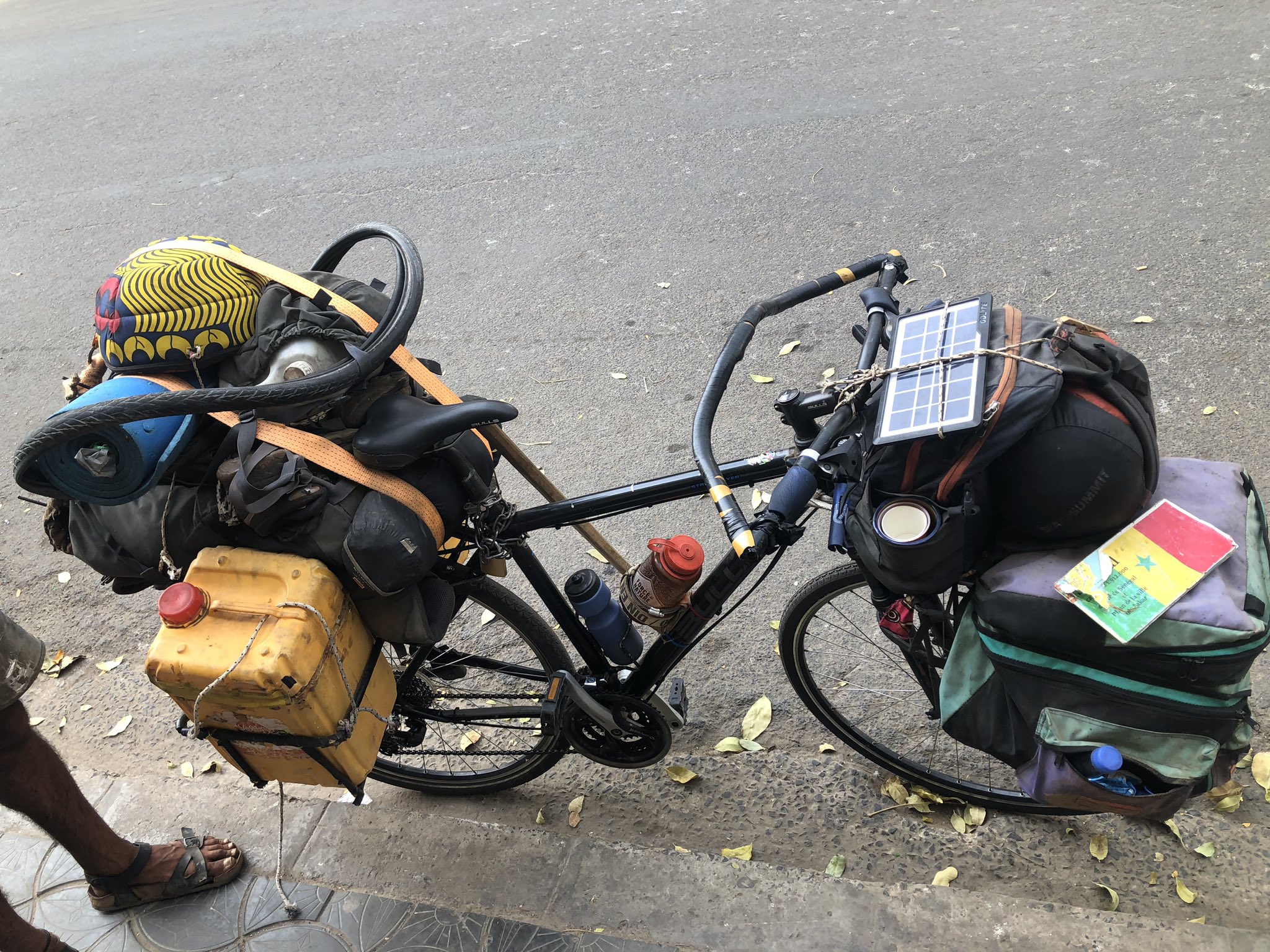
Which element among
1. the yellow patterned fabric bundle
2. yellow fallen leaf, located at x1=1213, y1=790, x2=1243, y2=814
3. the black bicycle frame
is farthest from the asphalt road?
the yellow patterned fabric bundle

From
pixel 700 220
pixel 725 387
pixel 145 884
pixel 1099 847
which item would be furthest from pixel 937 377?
pixel 700 220

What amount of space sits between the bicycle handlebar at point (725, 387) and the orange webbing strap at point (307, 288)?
24.4 inches

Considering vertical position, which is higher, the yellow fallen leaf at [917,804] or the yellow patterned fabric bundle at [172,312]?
the yellow patterned fabric bundle at [172,312]

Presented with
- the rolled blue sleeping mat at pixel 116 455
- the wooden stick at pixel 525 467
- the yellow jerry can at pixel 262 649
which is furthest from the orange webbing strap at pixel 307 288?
the yellow jerry can at pixel 262 649

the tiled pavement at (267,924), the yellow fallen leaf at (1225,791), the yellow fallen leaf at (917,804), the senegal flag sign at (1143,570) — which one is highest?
the senegal flag sign at (1143,570)

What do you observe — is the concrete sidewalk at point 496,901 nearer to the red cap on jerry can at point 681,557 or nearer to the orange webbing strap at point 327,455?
the red cap on jerry can at point 681,557

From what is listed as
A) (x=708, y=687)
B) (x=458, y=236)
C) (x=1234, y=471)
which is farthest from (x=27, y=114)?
(x=1234, y=471)

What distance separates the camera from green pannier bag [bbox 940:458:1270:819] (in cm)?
160

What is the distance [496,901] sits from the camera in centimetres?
238

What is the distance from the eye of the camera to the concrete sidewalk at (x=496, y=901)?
212 cm

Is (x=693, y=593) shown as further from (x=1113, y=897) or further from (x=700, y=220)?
(x=700, y=220)

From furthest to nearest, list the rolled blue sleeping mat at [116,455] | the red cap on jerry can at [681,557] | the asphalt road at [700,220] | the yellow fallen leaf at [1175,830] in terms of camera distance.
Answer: the asphalt road at [700,220] < the yellow fallen leaf at [1175,830] < the red cap on jerry can at [681,557] < the rolled blue sleeping mat at [116,455]

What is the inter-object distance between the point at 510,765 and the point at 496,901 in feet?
1.42

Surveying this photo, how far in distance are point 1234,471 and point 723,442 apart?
2095 mm
